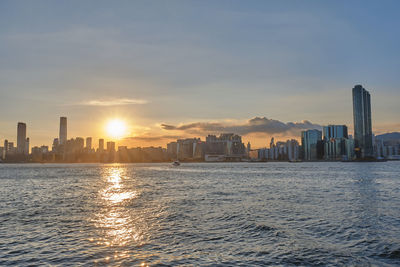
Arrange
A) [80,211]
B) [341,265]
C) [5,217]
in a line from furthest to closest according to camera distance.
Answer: [80,211] < [5,217] < [341,265]

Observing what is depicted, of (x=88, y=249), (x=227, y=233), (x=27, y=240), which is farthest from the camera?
(x=227, y=233)

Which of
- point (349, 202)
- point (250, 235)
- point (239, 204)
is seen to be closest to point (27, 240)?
point (250, 235)

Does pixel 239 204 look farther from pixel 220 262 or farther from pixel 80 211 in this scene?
pixel 220 262

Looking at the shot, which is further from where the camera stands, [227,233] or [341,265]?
[227,233]

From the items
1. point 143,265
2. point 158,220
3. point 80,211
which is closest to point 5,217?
point 80,211

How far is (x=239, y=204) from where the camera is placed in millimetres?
36531

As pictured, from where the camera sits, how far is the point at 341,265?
1559 cm

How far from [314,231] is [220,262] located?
9.83 metres

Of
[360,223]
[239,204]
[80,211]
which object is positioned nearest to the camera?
[360,223]

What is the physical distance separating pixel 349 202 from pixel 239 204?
13.6 metres

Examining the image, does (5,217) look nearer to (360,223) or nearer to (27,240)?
(27,240)

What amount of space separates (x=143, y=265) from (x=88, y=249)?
4.87 m

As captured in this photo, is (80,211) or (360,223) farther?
(80,211)

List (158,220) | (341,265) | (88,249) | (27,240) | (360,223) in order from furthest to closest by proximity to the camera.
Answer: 1. (158,220)
2. (360,223)
3. (27,240)
4. (88,249)
5. (341,265)
